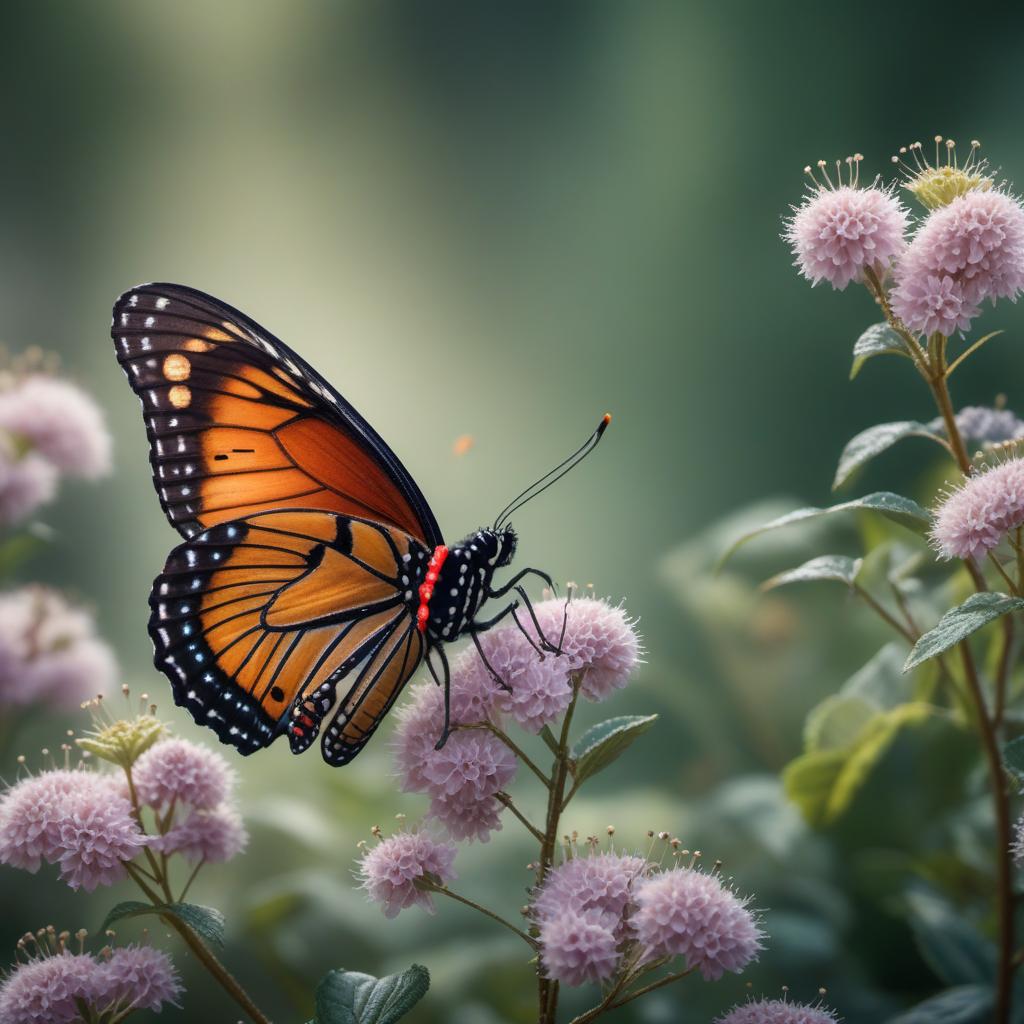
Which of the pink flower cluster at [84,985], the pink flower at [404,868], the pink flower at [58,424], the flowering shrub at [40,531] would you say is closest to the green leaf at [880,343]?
the pink flower at [404,868]

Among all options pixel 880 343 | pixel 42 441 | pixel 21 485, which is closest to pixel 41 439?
pixel 42 441

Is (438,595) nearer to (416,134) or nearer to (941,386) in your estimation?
(941,386)

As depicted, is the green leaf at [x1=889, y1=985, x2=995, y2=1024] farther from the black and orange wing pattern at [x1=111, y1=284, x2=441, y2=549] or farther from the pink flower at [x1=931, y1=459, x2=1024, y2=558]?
the black and orange wing pattern at [x1=111, y1=284, x2=441, y2=549]

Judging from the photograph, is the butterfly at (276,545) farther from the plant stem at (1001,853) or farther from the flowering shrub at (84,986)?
the plant stem at (1001,853)

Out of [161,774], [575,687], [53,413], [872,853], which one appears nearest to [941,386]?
[575,687]

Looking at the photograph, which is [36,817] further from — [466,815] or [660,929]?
[660,929]

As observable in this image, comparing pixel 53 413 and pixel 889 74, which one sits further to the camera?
pixel 889 74
